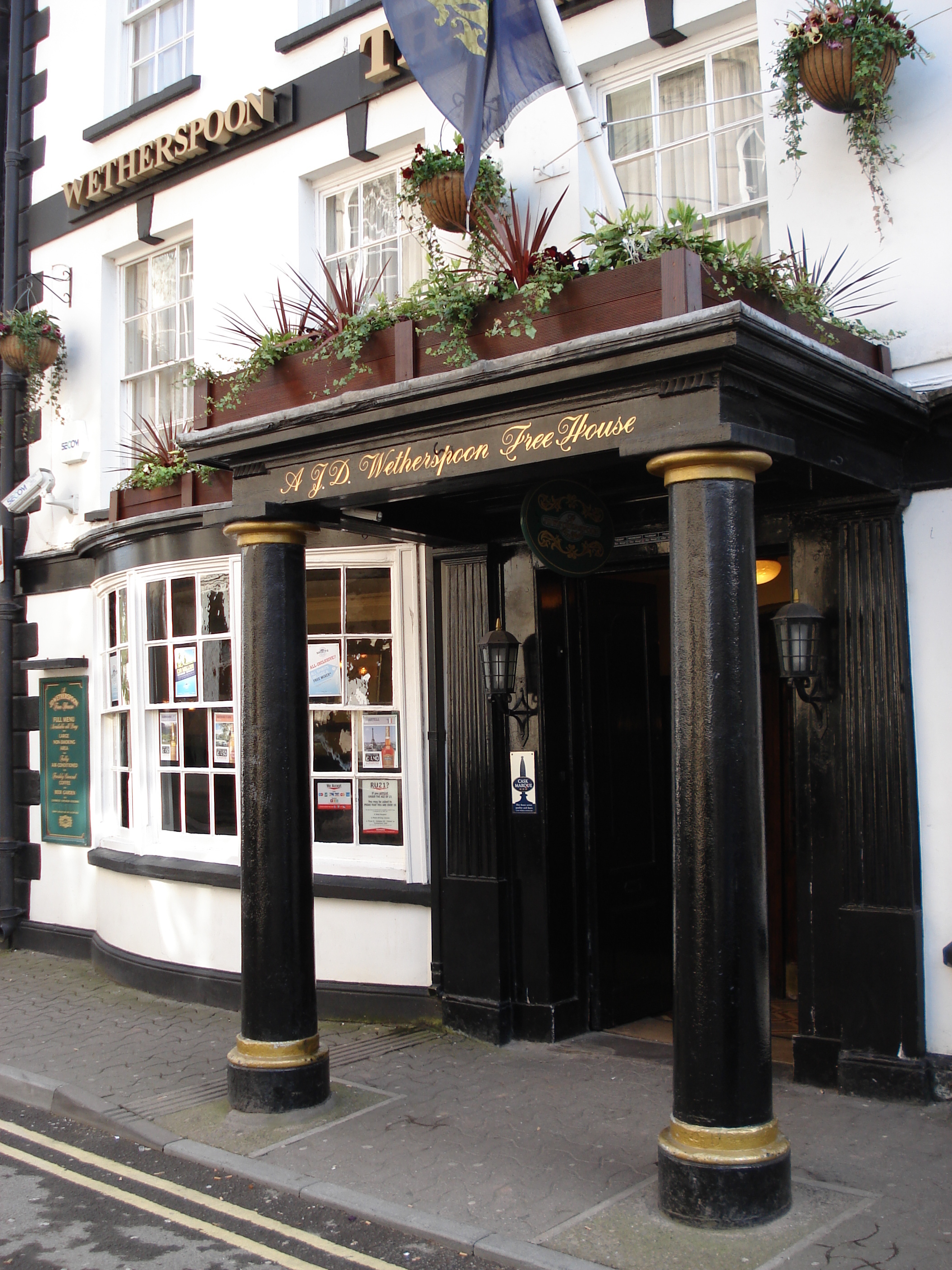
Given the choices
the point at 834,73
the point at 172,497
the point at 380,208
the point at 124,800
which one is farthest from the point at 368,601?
the point at 834,73

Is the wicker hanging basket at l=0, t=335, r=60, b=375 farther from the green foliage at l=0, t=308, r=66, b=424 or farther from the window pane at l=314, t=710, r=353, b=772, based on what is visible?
the window pane at l=314, t=710, r=353, b=772

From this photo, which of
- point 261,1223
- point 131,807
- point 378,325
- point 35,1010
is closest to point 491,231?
point 378,325

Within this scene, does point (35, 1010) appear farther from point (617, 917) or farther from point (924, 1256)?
point (924, 1256)

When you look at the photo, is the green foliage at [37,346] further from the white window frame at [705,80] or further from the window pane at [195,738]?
the white window frame at [705,80]

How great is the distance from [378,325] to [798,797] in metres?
3.30

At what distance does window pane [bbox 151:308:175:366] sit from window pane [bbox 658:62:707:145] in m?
4.54

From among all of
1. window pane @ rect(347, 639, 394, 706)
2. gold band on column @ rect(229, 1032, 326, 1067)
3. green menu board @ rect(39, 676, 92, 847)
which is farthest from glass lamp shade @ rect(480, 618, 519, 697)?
green menu board @ rect(39, 676, 92, 847)

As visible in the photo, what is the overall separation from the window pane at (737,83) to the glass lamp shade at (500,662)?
3.34 metres

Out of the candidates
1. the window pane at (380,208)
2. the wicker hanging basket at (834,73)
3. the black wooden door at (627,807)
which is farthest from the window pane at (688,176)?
the black wooden door at (627,807)

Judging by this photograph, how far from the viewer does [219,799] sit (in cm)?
855

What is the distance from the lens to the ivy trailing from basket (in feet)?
18.7

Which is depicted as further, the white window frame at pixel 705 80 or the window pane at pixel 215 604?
the window pane at pixel 215 604

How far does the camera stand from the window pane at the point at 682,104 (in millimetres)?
6957

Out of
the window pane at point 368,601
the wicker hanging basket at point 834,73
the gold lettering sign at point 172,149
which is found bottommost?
the window pane at point 368,601
